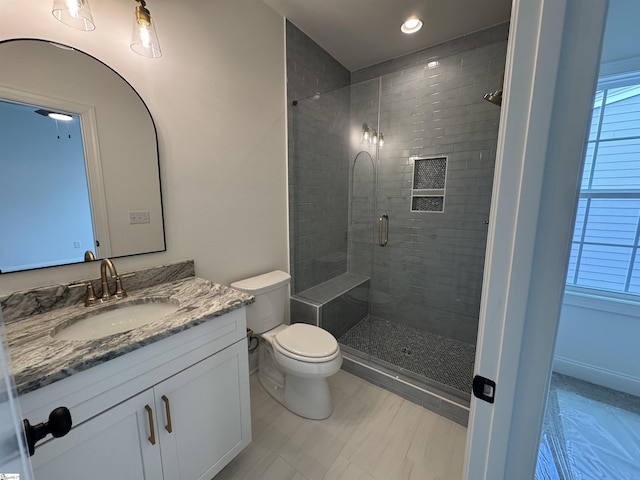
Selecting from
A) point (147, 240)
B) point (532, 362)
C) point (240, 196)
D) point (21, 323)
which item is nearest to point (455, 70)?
point (240, 196)

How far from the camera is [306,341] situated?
166 centimetres

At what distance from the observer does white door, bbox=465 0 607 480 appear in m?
0.43

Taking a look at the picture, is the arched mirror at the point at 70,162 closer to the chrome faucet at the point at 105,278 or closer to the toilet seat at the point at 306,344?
the chrome faucet at the point at 105,278

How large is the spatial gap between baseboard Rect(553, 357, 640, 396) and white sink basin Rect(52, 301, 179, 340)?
132 centimetres

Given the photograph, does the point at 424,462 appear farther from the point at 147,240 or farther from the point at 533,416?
the point at 147,240

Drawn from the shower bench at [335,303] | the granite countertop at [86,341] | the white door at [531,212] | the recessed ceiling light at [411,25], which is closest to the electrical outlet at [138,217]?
the granite countertop at [86,341]

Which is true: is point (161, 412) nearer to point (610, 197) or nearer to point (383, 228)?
point (610, 197)

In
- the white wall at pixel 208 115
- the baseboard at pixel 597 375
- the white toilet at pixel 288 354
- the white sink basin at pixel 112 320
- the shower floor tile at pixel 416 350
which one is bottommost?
the shower floor tile at pixel 416 350

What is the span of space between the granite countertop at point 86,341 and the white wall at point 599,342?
1088mm

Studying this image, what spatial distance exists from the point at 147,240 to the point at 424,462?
6.15ft

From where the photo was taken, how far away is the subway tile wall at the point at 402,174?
7.06 feet

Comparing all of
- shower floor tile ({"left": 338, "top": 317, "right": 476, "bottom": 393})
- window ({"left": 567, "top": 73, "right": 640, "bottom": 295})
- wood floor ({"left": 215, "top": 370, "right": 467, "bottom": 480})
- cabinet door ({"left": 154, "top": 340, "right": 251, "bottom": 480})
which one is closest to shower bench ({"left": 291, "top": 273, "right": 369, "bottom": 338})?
shower floor tile ({"left": 338, "top": 317, "right": 476, "bottom": 393})

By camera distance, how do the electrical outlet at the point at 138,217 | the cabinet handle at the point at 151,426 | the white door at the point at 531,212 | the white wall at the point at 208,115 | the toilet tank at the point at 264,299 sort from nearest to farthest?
1. the white door at the point at 531,212
2. the cabinet handle at the point at 151,426
3. the white wall at the point at 208,115
4. the electrical outlet at the point at 138,217
5. the toilet tank at the point at 264,299

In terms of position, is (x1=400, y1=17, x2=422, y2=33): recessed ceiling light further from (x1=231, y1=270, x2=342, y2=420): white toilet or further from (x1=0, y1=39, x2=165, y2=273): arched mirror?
(x1=231, y1=270, x2=342, y2=420): white toilet
